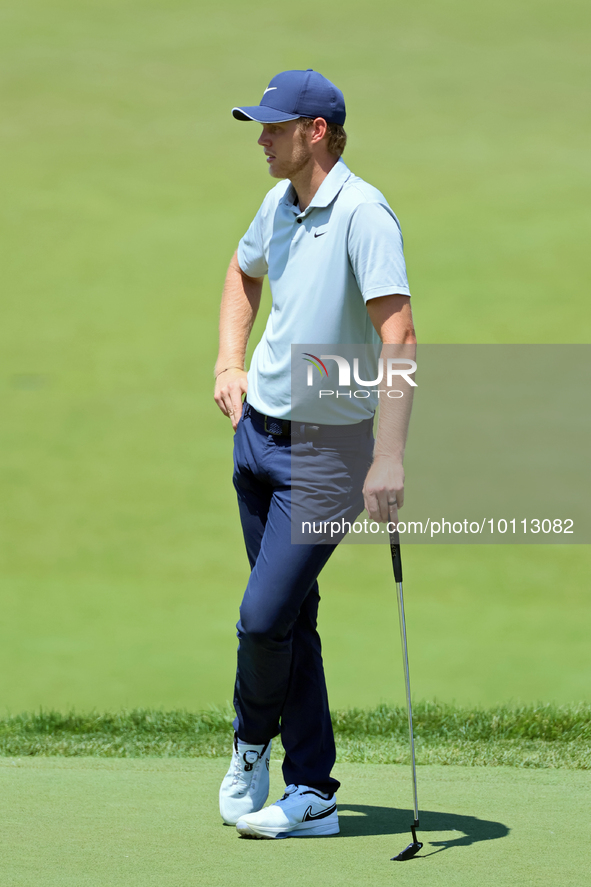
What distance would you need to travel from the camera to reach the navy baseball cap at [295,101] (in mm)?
2545

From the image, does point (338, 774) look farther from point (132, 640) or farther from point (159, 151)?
point (159, 151)

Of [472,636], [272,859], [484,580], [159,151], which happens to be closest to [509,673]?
[472,636]

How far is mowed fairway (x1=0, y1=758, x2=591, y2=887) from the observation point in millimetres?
2264

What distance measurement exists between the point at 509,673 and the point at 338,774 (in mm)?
1503

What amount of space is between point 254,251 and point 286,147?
0.33m

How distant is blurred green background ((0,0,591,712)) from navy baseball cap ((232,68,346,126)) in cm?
231

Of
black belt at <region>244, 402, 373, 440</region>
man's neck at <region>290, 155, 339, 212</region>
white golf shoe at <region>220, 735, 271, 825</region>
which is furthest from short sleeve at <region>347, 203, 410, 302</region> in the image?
white golf shoe at <region>220, 735, 271, 825</region>

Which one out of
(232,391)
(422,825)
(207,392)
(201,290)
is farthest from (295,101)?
(201,290)

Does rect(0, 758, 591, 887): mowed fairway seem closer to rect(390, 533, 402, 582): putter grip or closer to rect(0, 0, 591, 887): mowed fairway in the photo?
rect(0, 0, 591, 887): mowed fairway

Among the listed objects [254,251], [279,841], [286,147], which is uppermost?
[286,147]

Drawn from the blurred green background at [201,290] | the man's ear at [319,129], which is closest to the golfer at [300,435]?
the man's ear at [319,129]

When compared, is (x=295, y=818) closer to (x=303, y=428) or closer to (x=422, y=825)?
(x=422, y=825)

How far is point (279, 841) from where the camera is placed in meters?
2.54

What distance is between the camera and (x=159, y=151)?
8.45 metres
